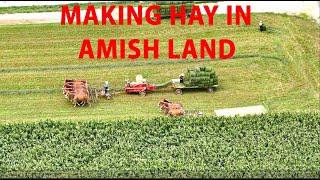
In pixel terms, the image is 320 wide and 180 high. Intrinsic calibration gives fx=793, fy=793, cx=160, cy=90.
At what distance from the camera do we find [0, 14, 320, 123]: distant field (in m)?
44.2

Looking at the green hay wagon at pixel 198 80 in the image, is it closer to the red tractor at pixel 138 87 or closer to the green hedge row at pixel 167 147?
the red tractor at pixel 138 87

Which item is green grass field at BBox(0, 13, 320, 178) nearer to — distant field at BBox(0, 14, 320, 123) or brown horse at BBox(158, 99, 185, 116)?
distant field at BBox(0, 14, 320, 123)

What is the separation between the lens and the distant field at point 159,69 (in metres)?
44.2

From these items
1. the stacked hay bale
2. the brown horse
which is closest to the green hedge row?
the brown horse

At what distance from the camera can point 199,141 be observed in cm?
4050

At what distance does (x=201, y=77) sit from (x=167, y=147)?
21.1ft

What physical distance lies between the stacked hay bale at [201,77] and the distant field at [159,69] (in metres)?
0.70

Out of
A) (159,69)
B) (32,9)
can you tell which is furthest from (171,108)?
(32,9)

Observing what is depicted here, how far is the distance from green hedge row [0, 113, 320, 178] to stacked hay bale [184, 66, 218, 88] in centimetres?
368

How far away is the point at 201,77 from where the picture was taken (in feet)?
148

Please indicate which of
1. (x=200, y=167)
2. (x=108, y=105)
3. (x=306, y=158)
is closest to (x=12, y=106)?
(x=108, y=105)

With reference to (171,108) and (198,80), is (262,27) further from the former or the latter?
(171,108)

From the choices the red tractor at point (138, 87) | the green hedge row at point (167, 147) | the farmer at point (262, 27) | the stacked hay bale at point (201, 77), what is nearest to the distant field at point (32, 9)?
the red tractor at point (138, 87)

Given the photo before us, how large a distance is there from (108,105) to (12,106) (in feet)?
17.5
